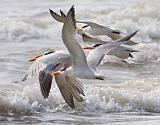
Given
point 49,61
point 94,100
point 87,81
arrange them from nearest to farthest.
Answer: point 49,61 < point 94,100 < point 87,81

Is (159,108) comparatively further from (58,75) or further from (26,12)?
(26,12)

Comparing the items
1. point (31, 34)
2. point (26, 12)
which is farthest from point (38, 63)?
point (26, 12)

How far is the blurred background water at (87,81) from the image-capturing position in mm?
8758

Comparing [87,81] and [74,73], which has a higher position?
[74,73]

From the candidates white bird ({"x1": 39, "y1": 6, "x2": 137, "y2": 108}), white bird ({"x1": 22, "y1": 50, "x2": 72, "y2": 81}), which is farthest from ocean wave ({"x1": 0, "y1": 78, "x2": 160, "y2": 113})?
white bird ({"x1": 39, "y1": 6, "x2": 137, "y2": 108})

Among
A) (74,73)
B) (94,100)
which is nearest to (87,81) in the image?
(94,100)

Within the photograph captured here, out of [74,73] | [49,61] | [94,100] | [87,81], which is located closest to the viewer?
[74,73]

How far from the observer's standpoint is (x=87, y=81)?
34.5 feet

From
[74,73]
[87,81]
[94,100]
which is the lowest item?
[87,81]

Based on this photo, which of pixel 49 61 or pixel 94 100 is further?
pixel 94 100

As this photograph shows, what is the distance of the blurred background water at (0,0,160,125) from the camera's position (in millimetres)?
8758

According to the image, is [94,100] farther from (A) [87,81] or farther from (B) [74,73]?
(B) [74,73]

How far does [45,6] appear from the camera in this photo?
17844mm

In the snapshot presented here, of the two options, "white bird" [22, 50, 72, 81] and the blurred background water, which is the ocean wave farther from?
"white bird" [22, 50, 72, 81]
